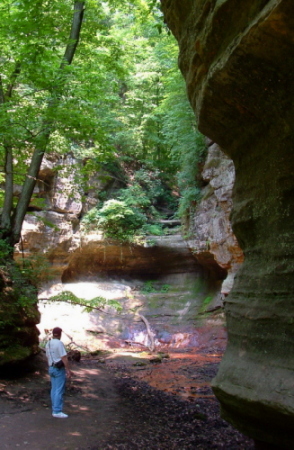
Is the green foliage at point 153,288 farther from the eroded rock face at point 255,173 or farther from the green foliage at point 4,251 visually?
the eroded rock face at point 255,173

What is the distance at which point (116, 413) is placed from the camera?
6.86 meters

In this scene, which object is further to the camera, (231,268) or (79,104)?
(231,268)

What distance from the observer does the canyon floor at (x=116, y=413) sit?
519 cm

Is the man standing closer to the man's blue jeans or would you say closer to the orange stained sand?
the man's blue jeans

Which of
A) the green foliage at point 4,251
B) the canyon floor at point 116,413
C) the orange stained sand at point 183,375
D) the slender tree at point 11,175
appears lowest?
the orange stained sand at point 183,375

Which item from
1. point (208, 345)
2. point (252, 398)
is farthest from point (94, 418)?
point (208, 345)

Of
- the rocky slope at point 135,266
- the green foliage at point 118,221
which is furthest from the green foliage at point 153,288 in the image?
the green foliage at point 118,221

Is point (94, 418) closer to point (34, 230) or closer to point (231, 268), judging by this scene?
point (231, 268)

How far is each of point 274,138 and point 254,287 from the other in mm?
1666

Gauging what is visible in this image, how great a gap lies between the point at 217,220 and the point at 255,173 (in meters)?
12.8

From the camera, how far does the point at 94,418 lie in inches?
253

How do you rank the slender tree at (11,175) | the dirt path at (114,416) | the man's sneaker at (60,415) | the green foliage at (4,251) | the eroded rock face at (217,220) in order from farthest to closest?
the eroded rock face at (217,220)
the slender tree at (11,175)
the green foliage at (4,251)
the man's sneaker at (60,415)
the dirt path at (114,416)

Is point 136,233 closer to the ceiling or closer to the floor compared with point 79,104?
closer to the floor

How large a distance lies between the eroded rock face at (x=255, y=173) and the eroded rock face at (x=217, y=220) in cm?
1017
